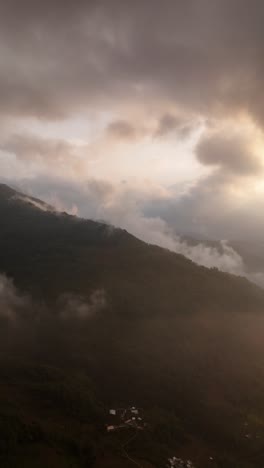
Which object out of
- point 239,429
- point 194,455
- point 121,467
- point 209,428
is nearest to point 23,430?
point 121,467

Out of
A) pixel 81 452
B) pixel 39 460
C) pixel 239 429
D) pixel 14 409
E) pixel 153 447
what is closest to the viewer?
pixel 39 460

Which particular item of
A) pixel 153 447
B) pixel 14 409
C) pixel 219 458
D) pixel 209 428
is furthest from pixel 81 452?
pixel 209 428

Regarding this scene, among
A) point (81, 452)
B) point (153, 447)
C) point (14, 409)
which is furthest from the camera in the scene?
point (14, 409)

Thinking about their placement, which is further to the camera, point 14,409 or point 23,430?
point 14,409

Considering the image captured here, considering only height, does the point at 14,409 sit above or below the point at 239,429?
below

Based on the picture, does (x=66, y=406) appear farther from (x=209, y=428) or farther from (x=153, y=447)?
(x=209, y=428)

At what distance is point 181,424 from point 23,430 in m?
79.4

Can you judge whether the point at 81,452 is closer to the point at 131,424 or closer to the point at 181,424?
the point at 131,424

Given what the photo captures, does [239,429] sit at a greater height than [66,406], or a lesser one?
greater

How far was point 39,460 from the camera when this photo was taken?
138m

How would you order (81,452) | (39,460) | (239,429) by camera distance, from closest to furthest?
1. (39,460)
2. (81,452)
3. (239,429)

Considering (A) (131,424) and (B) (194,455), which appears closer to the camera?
(B) (194,455)

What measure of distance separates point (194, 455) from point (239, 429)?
34507mm

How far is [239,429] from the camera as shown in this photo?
192 m
